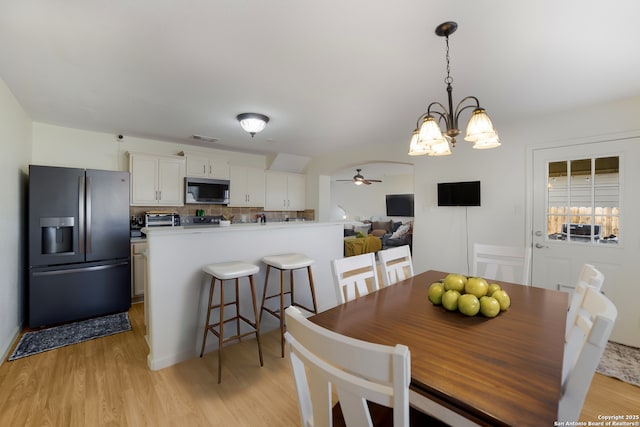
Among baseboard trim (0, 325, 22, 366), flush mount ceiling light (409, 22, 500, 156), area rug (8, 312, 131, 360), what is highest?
flush mount ceiling light (409, 22, 500, 156)

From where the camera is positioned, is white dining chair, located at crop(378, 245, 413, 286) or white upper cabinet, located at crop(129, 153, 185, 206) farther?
white upper cabinet, located at crop(129, 153, 185, 206)

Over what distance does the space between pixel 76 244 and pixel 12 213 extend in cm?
60

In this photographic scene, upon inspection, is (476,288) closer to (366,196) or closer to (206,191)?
(206,191)

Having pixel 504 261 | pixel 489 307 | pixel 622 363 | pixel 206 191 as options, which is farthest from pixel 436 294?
pixel 206 191

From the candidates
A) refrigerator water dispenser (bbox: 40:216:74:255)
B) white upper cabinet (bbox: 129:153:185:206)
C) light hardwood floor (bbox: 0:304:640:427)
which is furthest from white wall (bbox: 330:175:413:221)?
refrigerator water dispenser (bbox: 40:216:74:255)

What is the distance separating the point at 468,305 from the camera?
4.31 ft

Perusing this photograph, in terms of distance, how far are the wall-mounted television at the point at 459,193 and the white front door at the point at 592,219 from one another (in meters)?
0.60

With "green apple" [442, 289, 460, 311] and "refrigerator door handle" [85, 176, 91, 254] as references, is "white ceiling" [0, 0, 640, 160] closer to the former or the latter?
"refrigerator door handle" [85, 176, 91, 254]

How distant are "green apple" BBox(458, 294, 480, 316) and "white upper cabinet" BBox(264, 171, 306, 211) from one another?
4.38 m

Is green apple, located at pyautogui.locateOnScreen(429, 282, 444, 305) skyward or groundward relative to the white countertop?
groundward

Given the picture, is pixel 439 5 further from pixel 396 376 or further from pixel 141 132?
pixel 141 132

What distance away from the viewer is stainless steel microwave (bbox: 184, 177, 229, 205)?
4.36 meters

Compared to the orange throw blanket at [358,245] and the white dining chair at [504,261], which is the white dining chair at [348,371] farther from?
the orange throw blanket at [358,245]

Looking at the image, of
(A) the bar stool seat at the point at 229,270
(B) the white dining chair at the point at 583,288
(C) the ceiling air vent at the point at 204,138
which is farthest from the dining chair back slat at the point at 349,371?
(C) the ceiling air vent at the point at 204,138
